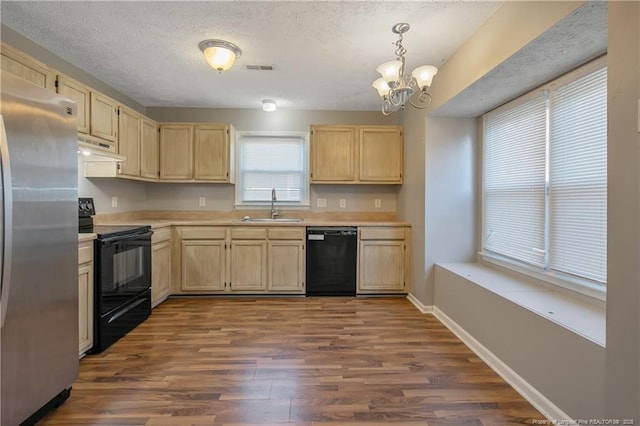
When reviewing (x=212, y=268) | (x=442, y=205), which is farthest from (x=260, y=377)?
(x=442, y=205)

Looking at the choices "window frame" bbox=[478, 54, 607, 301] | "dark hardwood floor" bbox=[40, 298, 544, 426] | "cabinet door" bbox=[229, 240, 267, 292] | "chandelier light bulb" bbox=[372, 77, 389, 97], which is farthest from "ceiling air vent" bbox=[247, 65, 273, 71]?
"dark hardwood floor" bbox=[40, 298, 544, 426]

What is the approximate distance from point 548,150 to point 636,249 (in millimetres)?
1318

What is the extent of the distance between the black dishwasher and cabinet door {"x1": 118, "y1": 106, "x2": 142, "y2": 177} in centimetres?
201

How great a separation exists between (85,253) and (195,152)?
2027 mm

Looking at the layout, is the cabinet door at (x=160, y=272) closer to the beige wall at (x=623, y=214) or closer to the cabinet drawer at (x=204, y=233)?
the cabinet drawer at (x=204, y=233)

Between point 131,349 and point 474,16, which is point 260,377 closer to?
point 131,349

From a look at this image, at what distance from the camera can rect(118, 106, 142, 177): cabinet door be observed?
313 cm

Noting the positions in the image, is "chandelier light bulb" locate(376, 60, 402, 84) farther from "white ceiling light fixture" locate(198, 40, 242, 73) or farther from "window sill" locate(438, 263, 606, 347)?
"window sill" locate(438, 263, 606, 347)

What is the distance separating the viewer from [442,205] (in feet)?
10.3

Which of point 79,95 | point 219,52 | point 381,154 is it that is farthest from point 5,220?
point 381,154

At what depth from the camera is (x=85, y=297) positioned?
221cm

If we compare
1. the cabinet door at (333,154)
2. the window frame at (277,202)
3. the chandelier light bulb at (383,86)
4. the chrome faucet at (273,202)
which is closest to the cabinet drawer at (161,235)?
the window frame at (277,202)

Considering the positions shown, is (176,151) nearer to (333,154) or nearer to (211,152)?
(211,152)

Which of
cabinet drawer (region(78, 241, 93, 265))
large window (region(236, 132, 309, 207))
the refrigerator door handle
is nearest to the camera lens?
the refrigerator door handle
